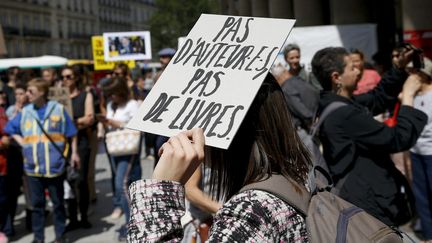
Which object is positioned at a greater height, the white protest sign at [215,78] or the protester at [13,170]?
the white protest sign at [215,78]

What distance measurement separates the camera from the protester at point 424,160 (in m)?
5.87

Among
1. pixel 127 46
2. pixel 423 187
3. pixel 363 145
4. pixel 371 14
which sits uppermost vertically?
pixel 371 14

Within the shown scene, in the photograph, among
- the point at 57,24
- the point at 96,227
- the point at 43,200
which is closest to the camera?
the point at 43,200

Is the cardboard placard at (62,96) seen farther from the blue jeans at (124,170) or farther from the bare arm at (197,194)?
the bare arm at (197,194)

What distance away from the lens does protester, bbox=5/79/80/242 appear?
7.05 m

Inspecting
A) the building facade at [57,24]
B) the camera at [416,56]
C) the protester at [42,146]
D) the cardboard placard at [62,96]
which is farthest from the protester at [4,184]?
the building facade at [57,24]

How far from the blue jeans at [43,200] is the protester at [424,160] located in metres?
3.72

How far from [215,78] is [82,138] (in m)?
6.65

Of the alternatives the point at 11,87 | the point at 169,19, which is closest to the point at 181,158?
the point at 11,87

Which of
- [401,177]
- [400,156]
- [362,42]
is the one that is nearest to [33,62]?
[362,42]

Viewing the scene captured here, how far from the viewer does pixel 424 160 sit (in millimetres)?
6074

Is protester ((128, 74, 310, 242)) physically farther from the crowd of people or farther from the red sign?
the red sign

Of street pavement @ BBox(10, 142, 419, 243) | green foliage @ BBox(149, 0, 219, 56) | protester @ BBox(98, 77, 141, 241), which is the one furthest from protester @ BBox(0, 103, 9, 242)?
green foliage @ BBox(149, 0, 219, 56)

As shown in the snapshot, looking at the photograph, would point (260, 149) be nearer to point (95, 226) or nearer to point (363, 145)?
point (363, 145)
